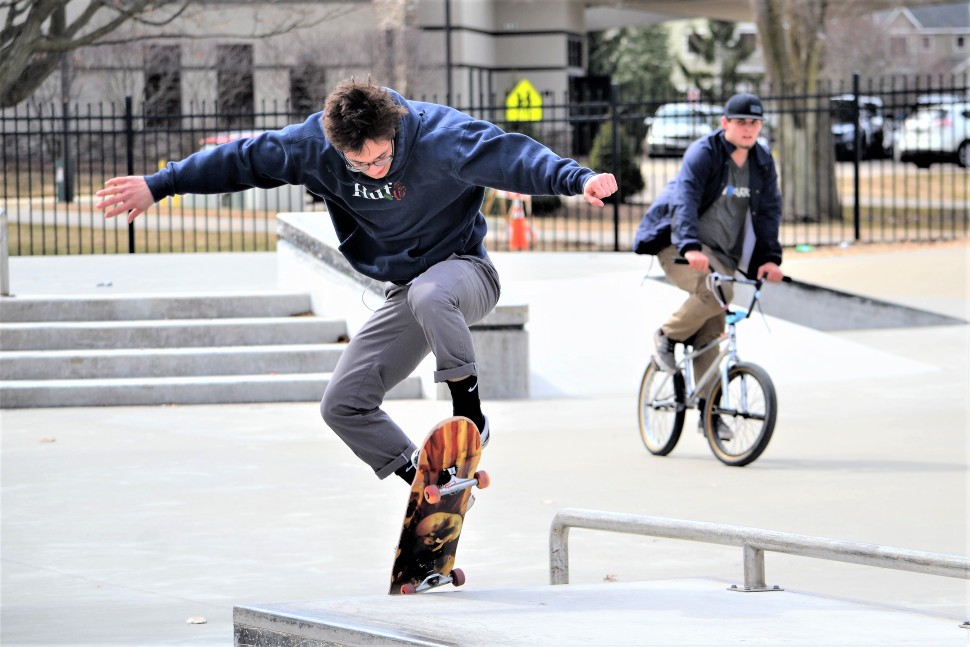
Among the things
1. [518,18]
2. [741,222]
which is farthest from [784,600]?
[518,18]

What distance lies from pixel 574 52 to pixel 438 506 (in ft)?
130

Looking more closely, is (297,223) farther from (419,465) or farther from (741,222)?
(419,465)

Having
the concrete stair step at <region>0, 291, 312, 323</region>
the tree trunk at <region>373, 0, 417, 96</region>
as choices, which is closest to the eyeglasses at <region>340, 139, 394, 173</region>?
the concrete stair step at <region>0, 291, 312, 323</region>

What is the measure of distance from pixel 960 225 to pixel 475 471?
22.5 meters

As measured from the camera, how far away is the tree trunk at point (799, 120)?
24266 millimetres

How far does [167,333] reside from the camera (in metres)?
11.0

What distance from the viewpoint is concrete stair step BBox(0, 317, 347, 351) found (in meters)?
10.9

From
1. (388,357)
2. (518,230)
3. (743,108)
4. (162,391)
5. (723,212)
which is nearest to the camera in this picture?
(388,357)

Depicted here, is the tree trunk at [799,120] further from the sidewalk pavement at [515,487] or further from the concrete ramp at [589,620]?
the concrete ramp at [589,620]

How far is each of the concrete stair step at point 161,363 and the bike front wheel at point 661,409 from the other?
3074 millimetres

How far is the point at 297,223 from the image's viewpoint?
39.2ft

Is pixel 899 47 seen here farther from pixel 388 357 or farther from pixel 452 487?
pixel 452 487

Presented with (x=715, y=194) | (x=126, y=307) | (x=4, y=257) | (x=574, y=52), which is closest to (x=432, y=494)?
(x=715, y=194)

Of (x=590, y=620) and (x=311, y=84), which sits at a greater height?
(x=311, y=84)
